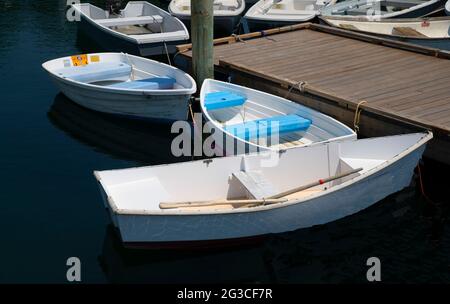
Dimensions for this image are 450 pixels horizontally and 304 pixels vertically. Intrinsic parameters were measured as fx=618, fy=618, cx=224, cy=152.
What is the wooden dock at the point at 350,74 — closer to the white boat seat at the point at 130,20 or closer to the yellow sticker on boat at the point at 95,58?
the yellow sticker on boat at the point at 95,58

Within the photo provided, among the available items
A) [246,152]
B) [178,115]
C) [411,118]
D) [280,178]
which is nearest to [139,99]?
[178,115]

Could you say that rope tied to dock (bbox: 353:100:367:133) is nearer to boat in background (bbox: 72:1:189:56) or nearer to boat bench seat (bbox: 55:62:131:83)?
boat bench seat (bbox: 55:62:131:83)

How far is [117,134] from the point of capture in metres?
16.0

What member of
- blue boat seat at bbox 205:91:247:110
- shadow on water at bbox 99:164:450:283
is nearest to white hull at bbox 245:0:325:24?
blue boat seat at bbox 205:91:247:110

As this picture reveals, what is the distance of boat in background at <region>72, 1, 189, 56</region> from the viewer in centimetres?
2038

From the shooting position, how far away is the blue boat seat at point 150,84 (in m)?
16.5

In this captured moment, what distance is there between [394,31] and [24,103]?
40.7 feet

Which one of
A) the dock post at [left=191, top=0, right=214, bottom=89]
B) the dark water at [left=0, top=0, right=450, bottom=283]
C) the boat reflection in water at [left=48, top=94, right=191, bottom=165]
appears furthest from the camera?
the dock post at [left=191, top=0, right=214, bottom=89]

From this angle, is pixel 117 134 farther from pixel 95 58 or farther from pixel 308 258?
pixel 308 258

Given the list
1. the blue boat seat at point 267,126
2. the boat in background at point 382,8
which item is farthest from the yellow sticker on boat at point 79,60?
the boat in background at point 382,8

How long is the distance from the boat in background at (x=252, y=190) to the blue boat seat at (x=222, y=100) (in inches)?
132

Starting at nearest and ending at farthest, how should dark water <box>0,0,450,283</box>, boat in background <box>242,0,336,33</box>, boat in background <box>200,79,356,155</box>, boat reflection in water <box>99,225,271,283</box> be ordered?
1. boat reflection in water <box>99,225,271,283</box>
2. dark water <box>0,0,450,283</box>
3. boat in background <box>200,79,356,155</box>
4. boat in background <box>242,0,336,33</box>

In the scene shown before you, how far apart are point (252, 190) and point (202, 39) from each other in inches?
247

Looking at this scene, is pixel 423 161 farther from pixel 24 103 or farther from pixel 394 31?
pixel 24 103
